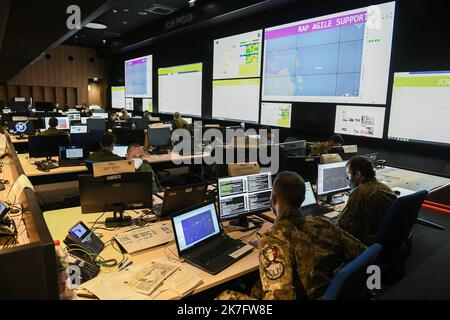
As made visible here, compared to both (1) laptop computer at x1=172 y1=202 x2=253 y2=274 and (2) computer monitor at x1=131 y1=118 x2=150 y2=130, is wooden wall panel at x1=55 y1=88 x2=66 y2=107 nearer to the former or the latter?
(2) computer monitor at x1=131 y1=118 x2=150 y2=130

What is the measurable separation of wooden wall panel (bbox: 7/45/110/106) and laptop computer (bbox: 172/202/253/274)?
1497cm

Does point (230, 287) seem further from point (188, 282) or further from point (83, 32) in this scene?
point (83, 32)

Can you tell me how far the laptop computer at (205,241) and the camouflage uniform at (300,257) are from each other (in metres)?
0.46

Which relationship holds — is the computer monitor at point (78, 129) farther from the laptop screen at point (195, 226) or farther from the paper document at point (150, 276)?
the paper document at point (150, 276)

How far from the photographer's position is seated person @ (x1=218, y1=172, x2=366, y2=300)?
1.54 meters

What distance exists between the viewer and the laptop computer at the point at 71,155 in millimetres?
4547

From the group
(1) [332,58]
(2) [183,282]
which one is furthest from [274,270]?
(1) [332,58]

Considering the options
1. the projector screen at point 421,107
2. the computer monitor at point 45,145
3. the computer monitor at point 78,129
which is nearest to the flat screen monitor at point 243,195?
the projector screen at point 421,107

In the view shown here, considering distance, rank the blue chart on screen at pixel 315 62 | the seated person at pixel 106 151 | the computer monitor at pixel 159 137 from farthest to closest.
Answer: the computer monitor at pixel 159 137
the blue chart on screen at pixel 315 62
the seated person at pixel 106 151

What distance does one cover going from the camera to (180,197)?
2.60 meters

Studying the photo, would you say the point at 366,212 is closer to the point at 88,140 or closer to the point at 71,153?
the point at 71,153

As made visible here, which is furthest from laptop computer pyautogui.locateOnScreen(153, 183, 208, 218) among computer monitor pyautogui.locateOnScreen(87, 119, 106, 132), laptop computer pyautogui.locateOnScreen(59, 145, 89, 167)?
computer monitor pyautogui.locateOnScreen(87, 119, 106, 132)

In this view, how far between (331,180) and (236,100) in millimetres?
4623
